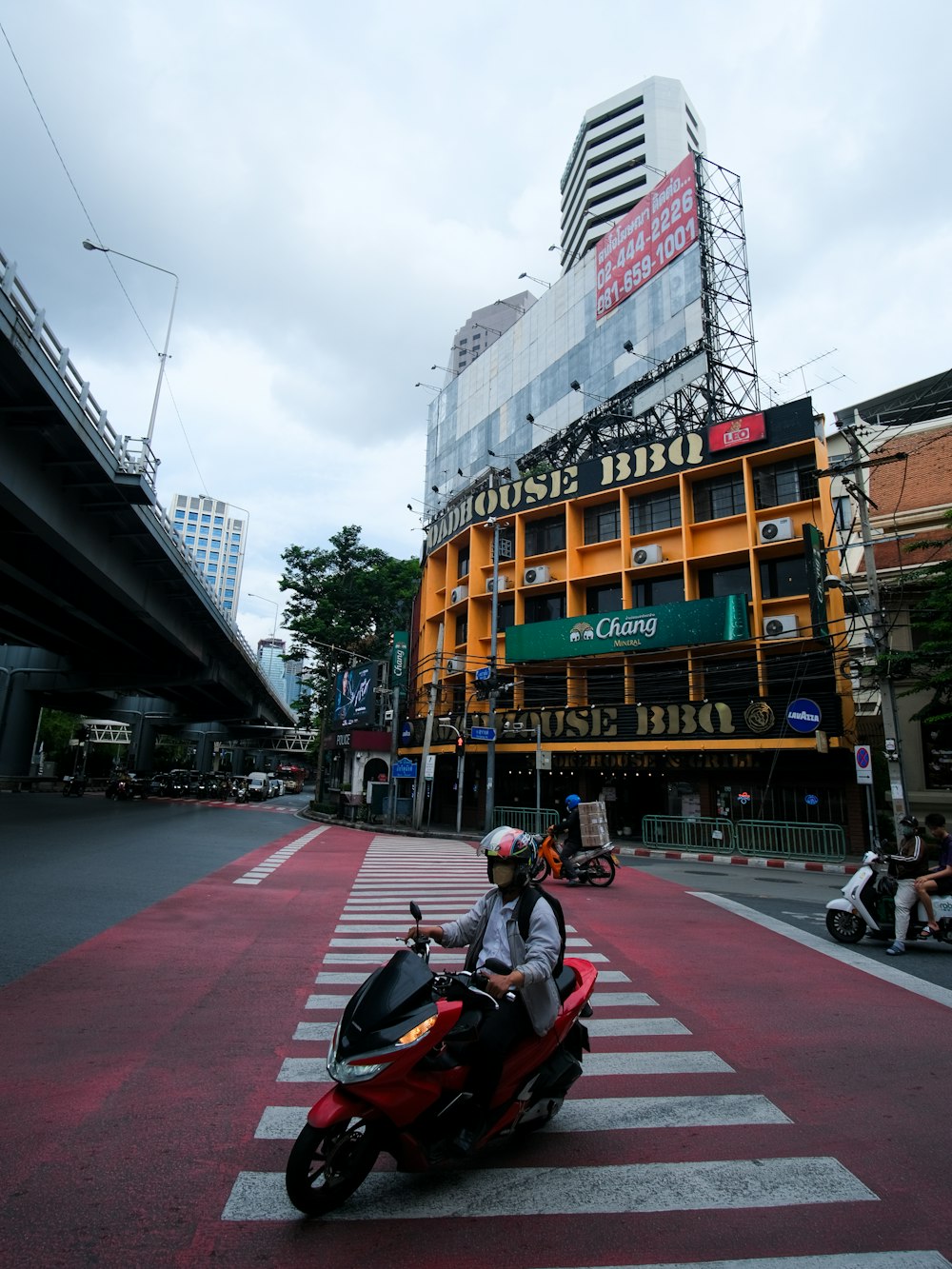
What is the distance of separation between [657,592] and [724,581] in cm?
282

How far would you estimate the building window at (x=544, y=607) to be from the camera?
3384 cm

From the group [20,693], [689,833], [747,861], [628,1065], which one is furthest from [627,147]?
[628,1065]

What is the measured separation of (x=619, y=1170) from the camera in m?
3.65

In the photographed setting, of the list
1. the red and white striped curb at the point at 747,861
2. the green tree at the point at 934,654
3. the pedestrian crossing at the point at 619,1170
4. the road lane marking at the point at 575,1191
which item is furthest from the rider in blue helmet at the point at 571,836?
the road lane marking at the point at 575,1191

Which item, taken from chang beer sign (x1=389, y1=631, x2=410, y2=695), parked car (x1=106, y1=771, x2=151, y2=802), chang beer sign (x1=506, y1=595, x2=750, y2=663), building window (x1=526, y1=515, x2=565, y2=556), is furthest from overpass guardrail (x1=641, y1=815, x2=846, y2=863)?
parked car (x1=106, y1=771, x2=151, y2=802)

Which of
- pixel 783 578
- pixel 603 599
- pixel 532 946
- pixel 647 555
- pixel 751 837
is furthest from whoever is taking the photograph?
pixel 603 599

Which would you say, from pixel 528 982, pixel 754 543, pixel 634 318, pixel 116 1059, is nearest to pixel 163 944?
pixel 116 1059

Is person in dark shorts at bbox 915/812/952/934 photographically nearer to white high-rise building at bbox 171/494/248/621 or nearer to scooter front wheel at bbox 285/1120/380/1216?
scooter front wheel at bbox 285/1120/380/1216

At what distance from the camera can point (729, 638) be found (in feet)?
84.7

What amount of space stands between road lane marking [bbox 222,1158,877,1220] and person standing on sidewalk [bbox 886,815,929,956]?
609 cm

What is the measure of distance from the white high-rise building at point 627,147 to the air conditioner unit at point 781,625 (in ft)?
221

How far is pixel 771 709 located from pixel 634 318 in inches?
1041

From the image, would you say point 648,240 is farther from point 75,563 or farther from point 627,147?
point 627,147

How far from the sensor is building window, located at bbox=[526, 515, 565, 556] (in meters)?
33.9
